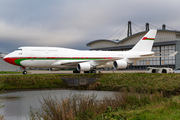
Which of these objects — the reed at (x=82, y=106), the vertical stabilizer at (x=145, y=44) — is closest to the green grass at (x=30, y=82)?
the reed at (x=82, y=106)

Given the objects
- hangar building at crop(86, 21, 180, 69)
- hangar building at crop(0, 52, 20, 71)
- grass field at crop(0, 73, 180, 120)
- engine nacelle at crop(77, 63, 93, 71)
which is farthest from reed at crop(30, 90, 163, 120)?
hangar building at crop(86, 21, 180, 69)

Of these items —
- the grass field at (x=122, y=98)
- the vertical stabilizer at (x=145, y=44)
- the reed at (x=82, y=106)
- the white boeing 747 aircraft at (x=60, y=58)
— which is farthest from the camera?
the vertical stabilizer at (x=145, y=44)

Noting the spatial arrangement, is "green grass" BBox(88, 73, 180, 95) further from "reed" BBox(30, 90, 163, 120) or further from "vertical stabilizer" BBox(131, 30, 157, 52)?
"vertical stabilizer" BBox(131, 30, 157, 52)

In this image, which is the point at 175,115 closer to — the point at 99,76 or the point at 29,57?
the point at 99,76

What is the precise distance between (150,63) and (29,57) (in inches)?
1692

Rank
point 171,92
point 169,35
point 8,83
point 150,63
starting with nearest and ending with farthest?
point 171,92, point 8,83, point 169,35, point 150,63

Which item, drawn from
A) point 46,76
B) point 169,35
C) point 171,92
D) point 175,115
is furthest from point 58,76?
point 169,35

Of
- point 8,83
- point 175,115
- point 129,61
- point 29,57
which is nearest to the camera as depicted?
point 175,115

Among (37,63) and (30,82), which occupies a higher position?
(37,63)

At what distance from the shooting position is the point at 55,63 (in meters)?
25.6

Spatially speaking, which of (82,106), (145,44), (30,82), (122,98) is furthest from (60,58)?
(82,106)

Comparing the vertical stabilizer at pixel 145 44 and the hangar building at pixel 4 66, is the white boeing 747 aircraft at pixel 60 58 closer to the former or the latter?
the vertical stabilizer at pixel 145 44

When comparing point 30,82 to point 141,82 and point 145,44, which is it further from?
point 145,44

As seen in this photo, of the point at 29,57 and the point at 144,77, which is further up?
the point at 29,57
